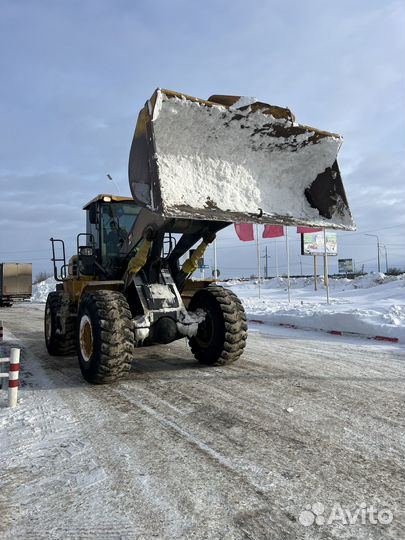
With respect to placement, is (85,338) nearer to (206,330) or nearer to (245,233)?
(206,330)

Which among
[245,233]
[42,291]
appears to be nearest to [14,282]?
[42,291]

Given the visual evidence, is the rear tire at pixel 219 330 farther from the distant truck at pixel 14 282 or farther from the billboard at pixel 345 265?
the billboard at pixel 345 265

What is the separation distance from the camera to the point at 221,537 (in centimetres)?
231

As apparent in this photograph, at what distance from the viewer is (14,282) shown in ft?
91.8

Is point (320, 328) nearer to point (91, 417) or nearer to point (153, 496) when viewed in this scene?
point (91, 417)

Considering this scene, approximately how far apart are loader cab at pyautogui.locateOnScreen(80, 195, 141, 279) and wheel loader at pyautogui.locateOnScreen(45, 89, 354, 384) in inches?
0.7

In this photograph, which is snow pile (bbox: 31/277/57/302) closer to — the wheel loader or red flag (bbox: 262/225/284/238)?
red flag (bbox: 262/225/284/238)

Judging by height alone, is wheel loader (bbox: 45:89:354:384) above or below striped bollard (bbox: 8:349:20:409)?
above

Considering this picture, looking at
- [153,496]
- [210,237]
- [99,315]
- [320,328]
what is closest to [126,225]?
[210,237]

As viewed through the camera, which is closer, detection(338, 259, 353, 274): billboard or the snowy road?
the snowy road

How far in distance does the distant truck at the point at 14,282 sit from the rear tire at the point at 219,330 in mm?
24198

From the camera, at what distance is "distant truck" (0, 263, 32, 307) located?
27.5 m

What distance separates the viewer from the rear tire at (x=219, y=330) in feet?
21.3

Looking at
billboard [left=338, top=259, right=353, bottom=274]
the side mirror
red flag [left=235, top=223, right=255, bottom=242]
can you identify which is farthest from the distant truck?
billboard [left=338, top=259, right=353, bottom=274]
